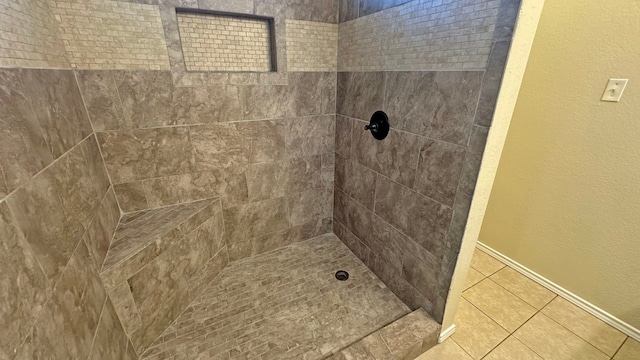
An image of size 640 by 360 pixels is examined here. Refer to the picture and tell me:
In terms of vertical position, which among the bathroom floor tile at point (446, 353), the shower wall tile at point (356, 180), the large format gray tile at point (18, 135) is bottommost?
the bathroom floor tile at point (446, 353)

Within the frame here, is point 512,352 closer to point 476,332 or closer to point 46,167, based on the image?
point 476,332


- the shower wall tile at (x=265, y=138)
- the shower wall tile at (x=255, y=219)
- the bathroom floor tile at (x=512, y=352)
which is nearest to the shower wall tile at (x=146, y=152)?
the shower wall tile at (x=265, y=138)

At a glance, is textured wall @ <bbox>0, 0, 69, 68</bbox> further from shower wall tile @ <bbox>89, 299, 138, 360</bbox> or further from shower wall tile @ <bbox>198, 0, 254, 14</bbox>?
shower wall tile @ <bbox>89, 299, 138, 360</bbox>

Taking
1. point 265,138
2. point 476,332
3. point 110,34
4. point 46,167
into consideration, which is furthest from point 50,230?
point 476,332

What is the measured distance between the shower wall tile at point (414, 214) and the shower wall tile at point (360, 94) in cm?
46

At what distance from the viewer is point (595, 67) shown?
1324 mm

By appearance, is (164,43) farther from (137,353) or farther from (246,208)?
(137,353)

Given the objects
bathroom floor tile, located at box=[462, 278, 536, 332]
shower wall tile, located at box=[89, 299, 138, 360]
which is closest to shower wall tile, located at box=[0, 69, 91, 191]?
shower wall tile, located at box=[89, 299, 138, 360]

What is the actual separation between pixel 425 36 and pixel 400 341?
1493mm

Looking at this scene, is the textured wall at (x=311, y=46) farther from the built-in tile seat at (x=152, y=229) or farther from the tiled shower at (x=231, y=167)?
the built-in tile seat at (x=152, y=229)

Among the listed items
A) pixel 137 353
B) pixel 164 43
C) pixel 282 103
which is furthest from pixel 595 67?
pixel 137 353

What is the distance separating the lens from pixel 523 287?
5.70ft

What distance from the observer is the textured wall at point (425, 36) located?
3.05 feet

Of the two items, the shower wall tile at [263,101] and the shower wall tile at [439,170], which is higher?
the shower wall tile at [263,101]
